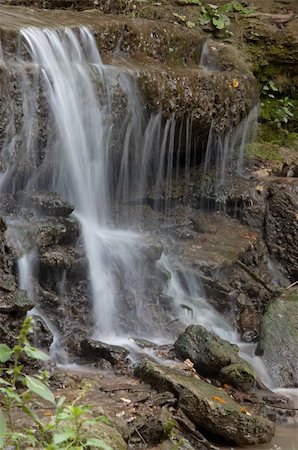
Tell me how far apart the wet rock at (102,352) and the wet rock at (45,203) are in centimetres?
145

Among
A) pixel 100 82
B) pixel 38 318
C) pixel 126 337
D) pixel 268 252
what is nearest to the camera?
pixel 38 318

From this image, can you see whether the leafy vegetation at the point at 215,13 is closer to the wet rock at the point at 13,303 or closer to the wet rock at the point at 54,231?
the wet rock at the point at 54,231

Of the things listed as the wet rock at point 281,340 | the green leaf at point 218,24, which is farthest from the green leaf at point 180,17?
the wet rock at point 281,340

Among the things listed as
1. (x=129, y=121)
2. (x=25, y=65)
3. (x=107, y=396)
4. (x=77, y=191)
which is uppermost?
(x=25, y=65)

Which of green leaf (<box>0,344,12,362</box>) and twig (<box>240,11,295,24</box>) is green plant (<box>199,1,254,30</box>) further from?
green leaf (<box>0,344,12,362</box>)

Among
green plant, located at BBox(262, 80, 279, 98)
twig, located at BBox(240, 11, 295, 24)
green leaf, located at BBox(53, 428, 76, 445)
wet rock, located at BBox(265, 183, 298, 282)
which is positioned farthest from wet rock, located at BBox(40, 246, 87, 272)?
twig, located at BBox(240, 11, 295, 24)

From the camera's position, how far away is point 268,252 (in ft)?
27.0

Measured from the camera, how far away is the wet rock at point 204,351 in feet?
17.7

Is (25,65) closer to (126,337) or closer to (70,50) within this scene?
(70,50)

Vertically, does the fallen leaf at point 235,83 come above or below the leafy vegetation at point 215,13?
below

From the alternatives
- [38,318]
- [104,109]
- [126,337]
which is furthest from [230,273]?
[38,318]

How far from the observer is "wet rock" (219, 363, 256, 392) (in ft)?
17.4

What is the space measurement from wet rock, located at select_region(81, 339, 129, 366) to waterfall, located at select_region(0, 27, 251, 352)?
1.77 ft

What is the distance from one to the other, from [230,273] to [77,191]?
187 cm
